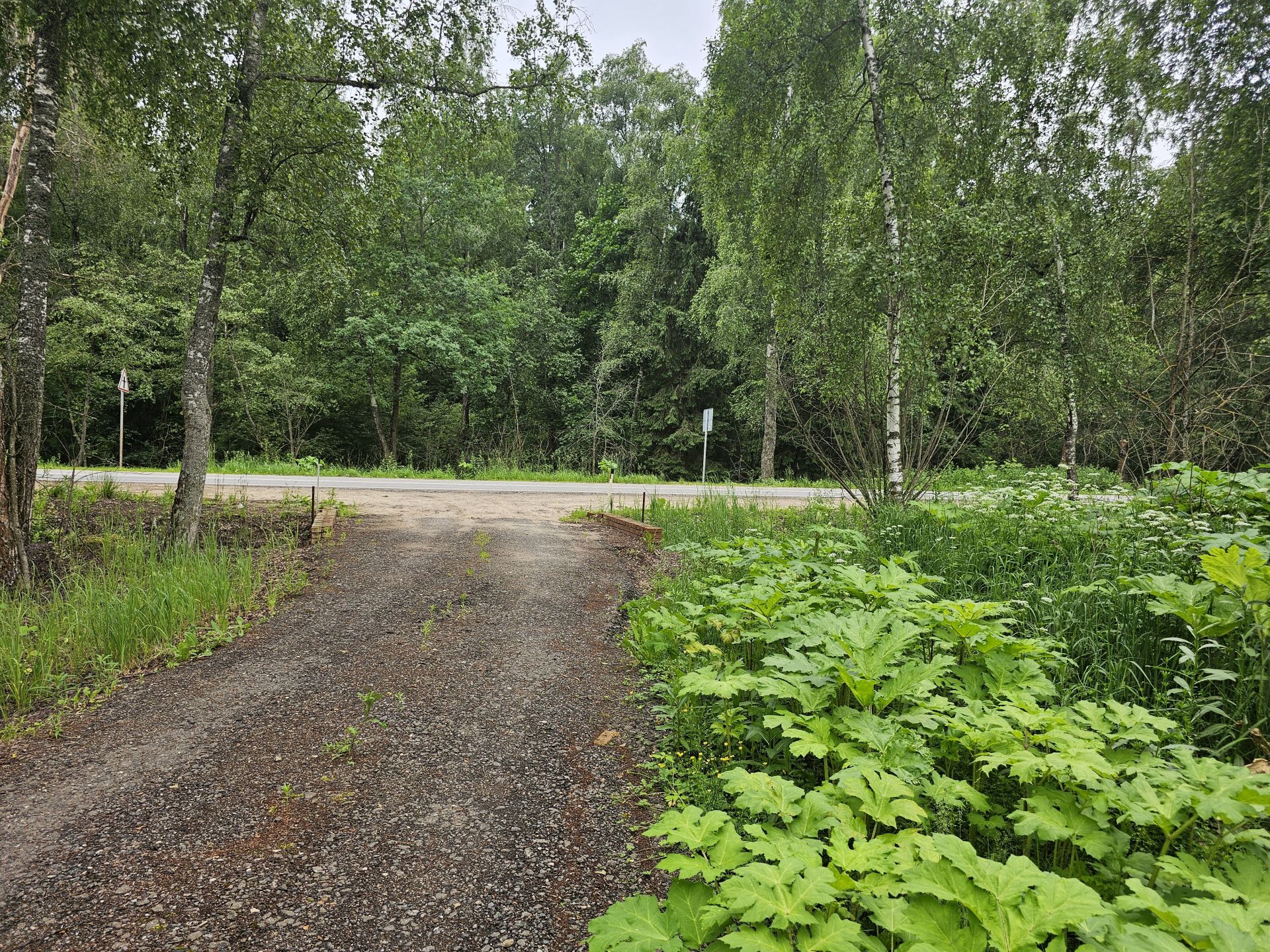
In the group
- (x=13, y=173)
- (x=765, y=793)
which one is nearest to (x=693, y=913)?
(x=765, y=793)

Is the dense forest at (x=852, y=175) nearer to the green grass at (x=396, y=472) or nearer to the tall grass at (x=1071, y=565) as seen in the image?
the tall grass at (x=1071, y=565)

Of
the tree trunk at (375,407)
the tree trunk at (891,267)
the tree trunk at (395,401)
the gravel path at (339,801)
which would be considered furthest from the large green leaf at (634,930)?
the tree trunk at (375,407)

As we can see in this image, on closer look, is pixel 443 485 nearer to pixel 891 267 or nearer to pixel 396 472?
pixel 396 472

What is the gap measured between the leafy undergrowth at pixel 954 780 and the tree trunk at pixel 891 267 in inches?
139

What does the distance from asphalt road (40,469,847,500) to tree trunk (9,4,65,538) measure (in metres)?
5.34

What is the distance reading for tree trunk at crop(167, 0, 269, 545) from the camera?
5668mm

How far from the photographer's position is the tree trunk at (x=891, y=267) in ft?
22.3

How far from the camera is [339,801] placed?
7.88ft

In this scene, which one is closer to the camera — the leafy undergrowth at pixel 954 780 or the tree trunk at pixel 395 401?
the leafy undergrowth at pixel 954 780

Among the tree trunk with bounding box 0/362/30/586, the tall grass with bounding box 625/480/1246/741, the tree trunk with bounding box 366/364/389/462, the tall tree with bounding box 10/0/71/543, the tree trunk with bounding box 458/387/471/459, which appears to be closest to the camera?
the tall grass with bounding box 625/480/1246/741

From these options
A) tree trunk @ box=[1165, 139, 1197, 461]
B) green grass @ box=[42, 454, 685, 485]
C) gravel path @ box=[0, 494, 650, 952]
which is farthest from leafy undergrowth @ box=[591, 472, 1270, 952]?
green grass @ box=[42, 454, 685, 485]

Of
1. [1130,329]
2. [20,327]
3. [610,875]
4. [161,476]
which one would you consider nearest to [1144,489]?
[610,875]

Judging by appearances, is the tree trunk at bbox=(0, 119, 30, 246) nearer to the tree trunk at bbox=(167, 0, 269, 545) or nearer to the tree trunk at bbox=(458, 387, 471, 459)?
the tree trunk at bbox=(167, 0, 269, 545)

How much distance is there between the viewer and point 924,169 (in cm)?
768
